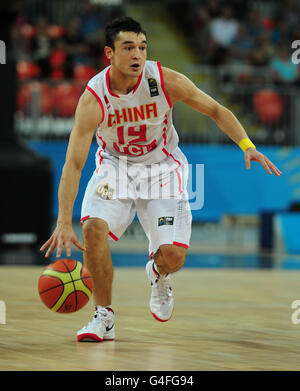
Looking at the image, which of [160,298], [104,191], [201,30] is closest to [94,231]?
[104,191]

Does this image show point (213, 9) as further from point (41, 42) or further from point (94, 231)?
point (94, 231)

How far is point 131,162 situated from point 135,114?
1.61 ft

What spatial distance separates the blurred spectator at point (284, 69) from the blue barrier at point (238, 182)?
3708mm

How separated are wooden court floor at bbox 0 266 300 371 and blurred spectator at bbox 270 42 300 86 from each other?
960 centimetres

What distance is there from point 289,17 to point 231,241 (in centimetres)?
776

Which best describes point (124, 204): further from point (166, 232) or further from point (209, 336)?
point (209, 336)

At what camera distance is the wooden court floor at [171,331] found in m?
4.73

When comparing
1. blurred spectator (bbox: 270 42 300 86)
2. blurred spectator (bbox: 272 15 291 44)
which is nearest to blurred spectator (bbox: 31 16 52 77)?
blurred spectator (bbox: 270 42 300 86)

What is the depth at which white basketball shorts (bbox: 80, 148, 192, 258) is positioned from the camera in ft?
19.9

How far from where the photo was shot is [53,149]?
15562mm

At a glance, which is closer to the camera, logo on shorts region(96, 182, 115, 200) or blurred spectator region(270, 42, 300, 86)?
logo on shorts region(96, 182, 115, 200)

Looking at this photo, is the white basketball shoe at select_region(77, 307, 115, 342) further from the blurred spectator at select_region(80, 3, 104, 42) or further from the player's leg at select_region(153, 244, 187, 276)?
the blurred spectator at select_region(80, 3, 104, 42)

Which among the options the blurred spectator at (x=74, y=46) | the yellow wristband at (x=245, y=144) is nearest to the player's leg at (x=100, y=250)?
the yellow wristband at (x=245, y=144)

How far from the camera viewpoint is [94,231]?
5738mm
